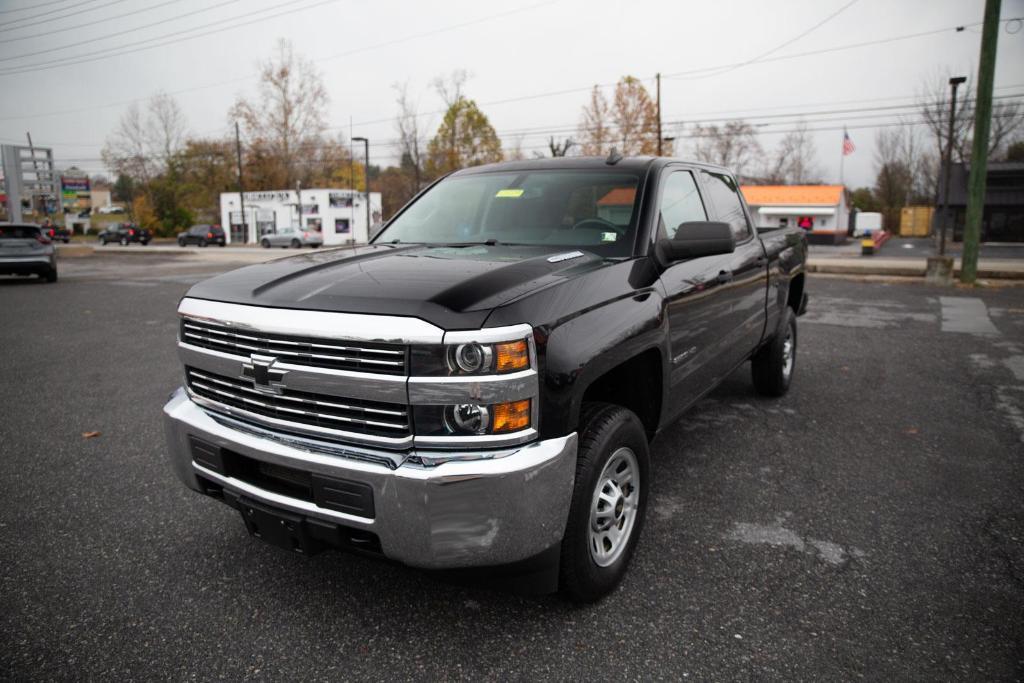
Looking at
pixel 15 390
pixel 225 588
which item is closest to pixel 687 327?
pixel 225 588

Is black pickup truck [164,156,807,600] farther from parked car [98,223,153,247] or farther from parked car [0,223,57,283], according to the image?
parked car [98,223,153,247]

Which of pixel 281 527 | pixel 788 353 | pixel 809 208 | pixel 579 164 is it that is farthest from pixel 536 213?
pixel 809 208

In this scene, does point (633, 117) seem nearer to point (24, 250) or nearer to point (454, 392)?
point (24, 250)

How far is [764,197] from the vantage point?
57.3 metres

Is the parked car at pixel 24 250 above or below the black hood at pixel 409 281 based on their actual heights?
below

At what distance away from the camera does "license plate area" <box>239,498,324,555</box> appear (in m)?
2.32

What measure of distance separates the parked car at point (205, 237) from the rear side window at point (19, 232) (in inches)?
1316

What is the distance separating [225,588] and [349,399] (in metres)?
1.25

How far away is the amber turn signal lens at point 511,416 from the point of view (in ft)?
7.09

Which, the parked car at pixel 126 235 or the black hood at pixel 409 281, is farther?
the parked car at pixel 126 235

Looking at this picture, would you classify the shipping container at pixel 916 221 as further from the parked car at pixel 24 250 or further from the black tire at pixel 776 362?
the parked car at pixel 24 250

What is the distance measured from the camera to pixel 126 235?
51438 millimetres

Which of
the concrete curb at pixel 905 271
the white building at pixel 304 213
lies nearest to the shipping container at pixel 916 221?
the white building at pixel 304 213

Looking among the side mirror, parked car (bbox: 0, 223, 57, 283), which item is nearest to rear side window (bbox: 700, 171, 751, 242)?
the side mirror
